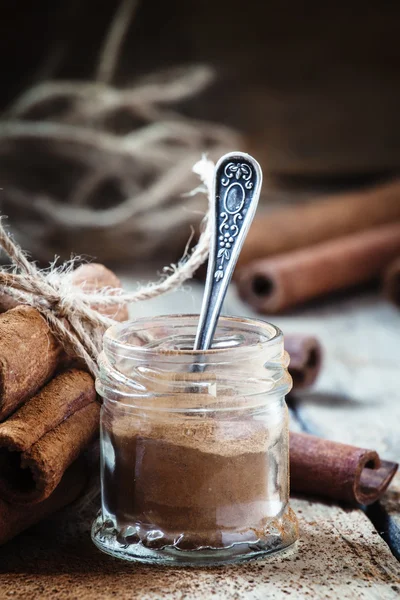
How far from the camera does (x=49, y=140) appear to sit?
2287 millimetres

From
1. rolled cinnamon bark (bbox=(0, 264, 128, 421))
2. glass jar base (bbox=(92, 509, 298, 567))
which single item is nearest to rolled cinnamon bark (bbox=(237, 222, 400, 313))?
rolled cinnamon bark (bbox=(0, 264, 128, 421))

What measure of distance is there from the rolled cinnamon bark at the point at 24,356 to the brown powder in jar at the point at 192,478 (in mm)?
98

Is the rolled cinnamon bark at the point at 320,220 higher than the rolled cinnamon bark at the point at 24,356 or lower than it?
higher

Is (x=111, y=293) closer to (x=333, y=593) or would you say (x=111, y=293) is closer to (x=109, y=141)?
(x=333, y=593)

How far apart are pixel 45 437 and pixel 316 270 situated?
56.1 inches

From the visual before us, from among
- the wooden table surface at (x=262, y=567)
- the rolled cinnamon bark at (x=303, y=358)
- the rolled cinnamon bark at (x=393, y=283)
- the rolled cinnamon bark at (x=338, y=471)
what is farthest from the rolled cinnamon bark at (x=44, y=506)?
the rolled cinnamon bark at (x=393, y=283)

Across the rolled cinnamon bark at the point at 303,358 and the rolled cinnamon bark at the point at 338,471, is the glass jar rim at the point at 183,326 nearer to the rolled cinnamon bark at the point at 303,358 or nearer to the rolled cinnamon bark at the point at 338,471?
the rolled cinnamon bark at the point at 338,471

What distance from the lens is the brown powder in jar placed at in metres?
0.71

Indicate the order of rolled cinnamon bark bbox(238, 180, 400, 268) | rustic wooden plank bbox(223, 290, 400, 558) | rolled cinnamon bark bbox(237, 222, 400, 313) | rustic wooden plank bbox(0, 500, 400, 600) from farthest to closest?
rolled cinnamon bark bbox(238, 180, 400, 268), rolled cinnamon bark bbox(237, 222, 400, 313), rustic wooden plank bbox(223, 290, 400, 558), rustic wooden plank bbox(0, 500, 400, 600)

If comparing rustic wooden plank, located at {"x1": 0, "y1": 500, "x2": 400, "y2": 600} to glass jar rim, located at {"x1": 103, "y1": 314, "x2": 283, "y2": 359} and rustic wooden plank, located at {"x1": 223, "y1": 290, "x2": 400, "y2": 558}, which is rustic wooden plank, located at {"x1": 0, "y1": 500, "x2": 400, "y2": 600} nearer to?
rustic wooden plank, located at {"x1": 223, "y1": 290, "x2": 400, "y2": 558}

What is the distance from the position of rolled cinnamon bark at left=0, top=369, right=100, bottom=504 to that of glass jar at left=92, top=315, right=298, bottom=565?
5 centimetres

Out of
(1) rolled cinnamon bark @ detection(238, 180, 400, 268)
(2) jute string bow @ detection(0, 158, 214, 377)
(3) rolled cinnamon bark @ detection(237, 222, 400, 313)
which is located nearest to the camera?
(2) jute string bow @ detection(0, 158, 214, 377)

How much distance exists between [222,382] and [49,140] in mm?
1703

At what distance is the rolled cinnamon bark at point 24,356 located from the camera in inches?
29.1
